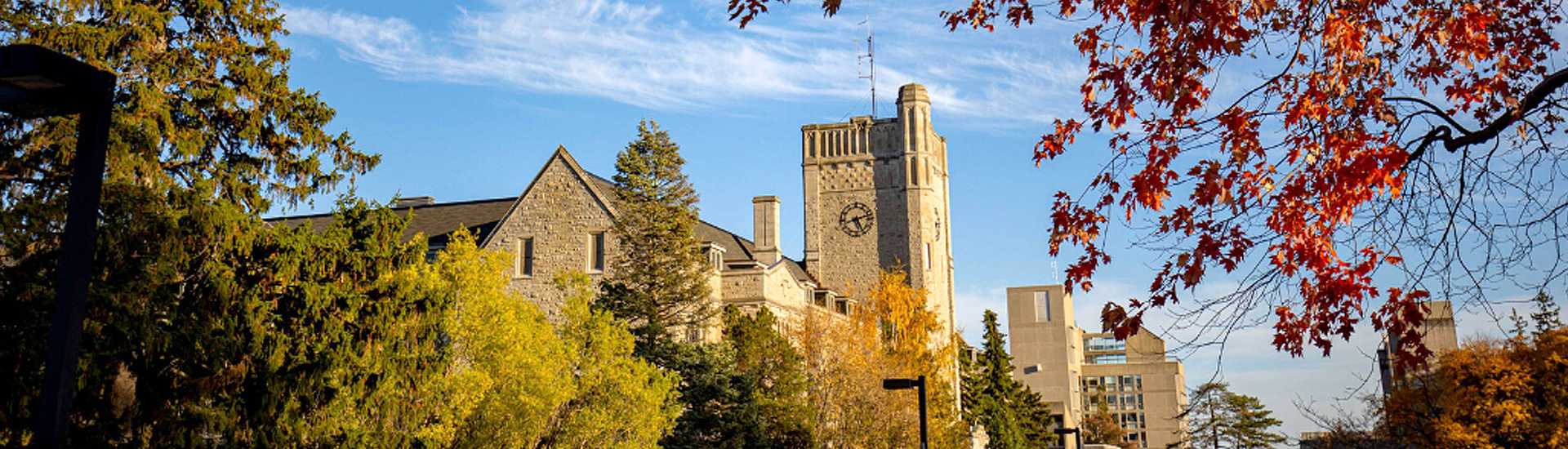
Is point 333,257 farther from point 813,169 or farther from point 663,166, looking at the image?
point 813,169

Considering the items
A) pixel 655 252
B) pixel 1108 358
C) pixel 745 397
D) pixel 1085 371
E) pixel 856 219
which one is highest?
pixel 1108 358

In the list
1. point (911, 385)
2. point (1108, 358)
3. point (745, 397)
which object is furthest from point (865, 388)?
point (1108, 358)

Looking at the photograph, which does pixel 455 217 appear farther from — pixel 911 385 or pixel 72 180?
pixel 72 180

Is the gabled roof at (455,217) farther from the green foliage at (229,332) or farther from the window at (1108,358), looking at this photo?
the window at (1108,358)

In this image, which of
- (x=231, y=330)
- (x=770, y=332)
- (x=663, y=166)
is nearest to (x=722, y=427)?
(x=770, y=332)

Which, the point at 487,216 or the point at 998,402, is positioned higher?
the point at 487,216

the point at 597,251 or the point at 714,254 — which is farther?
the point at 714,254

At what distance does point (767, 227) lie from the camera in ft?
209

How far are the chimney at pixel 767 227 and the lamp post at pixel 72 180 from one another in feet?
181

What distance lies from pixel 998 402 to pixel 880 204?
520 inches

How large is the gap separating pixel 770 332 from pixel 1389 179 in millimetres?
38882

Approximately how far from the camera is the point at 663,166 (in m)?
48.7

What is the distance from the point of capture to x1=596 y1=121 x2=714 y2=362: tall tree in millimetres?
44781

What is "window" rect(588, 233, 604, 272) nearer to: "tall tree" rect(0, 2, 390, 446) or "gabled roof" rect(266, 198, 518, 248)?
"gabled roof" rect(266, 198, 518, 248)
